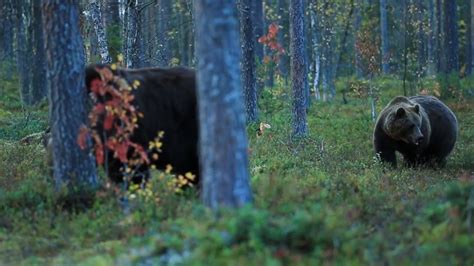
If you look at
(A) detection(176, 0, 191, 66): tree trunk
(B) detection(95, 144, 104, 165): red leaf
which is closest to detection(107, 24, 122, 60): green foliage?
(A) detection(176, 0, 191, 66): tree trunk

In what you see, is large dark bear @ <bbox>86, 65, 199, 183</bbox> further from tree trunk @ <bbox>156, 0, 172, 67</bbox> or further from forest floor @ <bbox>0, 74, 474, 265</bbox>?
tree trunk @ <bbox>156, 0, 172, 67</bbox>

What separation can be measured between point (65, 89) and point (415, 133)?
8.82 metres

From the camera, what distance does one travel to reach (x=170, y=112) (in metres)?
10.4

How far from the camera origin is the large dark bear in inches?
398

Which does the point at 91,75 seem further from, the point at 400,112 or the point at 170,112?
the point at 400,112

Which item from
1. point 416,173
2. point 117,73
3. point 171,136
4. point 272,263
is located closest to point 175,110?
point 171,136

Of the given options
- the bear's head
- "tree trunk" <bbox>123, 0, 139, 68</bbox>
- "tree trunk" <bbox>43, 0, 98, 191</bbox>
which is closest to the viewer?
"tree trunk" <bbox>43, 0, 98, 191</bbox>

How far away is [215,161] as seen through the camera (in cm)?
723

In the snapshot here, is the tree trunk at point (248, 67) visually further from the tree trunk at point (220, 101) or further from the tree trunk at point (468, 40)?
the tree trunk at point (468, 40)

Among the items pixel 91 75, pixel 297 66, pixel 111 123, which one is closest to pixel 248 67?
pixel 297 66

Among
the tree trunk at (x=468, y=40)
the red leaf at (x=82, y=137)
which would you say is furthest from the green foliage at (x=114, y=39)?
the tree trunk at (x=468, y=40)

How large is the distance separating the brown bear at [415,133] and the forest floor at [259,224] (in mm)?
2106

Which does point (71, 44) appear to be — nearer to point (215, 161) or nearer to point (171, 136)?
point (171, 136)

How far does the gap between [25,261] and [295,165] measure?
26.0ft
